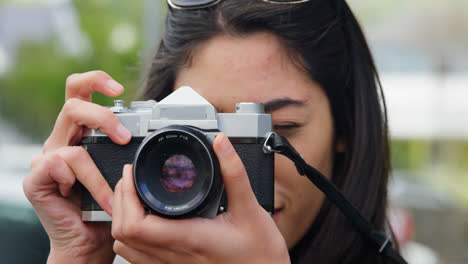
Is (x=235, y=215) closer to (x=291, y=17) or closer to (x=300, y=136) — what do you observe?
(x=300, y=136)

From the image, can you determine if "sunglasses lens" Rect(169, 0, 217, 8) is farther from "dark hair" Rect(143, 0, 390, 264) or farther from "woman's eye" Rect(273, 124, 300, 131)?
"woman's eye" Rect(273, 124, 300, 131)

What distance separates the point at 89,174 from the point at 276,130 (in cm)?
51

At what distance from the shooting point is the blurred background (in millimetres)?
8008

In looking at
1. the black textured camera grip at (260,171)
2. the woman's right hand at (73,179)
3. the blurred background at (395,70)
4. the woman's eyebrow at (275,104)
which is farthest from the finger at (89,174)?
the blurred background at (395,70)

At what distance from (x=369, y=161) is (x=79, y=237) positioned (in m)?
0.88

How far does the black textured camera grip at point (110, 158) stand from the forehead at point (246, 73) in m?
0.29

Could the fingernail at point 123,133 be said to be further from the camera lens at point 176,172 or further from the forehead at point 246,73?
the forehead at point 246,73

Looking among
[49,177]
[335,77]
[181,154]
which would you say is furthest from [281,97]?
[49,177]

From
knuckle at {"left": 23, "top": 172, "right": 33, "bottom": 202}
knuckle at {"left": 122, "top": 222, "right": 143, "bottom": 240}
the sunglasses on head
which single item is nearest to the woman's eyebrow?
the sunglasses on head

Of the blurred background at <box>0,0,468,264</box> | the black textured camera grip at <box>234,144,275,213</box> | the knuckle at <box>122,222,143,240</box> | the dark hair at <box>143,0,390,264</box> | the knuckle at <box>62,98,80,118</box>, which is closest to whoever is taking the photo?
the knuckle at <box>122,222,143,240</box>

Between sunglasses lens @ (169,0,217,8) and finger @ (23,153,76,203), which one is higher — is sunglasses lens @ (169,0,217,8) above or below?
above

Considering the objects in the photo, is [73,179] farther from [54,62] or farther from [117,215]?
[54,62]


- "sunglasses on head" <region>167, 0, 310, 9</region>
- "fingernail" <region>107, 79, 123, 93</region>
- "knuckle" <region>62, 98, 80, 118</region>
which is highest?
"sunglasses on head" <region>167, 0, 310, 9</region>

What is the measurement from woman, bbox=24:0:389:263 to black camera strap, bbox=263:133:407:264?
97 millimetres
